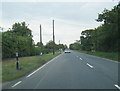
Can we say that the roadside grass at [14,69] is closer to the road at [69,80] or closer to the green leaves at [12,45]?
the road at [69,80]

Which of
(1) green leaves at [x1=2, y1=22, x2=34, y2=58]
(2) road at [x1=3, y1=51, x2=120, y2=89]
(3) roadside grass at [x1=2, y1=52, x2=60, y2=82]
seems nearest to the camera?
(2) road at [x1=3, y1=51, x2=120, y2=89]

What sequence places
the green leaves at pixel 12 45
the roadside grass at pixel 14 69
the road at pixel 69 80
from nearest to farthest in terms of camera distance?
the road at pixel 69 80 → the roadside grass at pixel 14 69 → the green leaves at pixel 12 45

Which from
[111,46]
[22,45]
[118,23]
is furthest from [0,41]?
[111,46]

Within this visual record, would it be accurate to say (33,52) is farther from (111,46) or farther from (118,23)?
(118,23)

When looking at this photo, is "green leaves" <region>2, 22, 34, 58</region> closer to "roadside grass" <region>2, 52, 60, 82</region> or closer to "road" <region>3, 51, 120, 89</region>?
"roadside grass" <region>2, 52, 60, 82</region>

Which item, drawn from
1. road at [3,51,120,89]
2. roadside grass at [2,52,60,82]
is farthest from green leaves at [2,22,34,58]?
road at [3,51,120,89]

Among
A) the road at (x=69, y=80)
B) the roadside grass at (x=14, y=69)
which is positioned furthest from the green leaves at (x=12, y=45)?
the road at (x=69, y=80)

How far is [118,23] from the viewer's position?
3338cm

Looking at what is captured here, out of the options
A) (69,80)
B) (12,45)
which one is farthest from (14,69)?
(12,45)

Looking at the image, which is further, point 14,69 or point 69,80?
point 14,69

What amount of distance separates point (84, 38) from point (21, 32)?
140 ft

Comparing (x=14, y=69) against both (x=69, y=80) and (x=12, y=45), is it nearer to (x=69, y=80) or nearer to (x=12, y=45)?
(x=69, y=80)

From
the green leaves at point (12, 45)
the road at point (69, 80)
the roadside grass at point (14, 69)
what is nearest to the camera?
the road at point (69, 80)

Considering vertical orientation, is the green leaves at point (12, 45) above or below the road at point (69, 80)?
above
